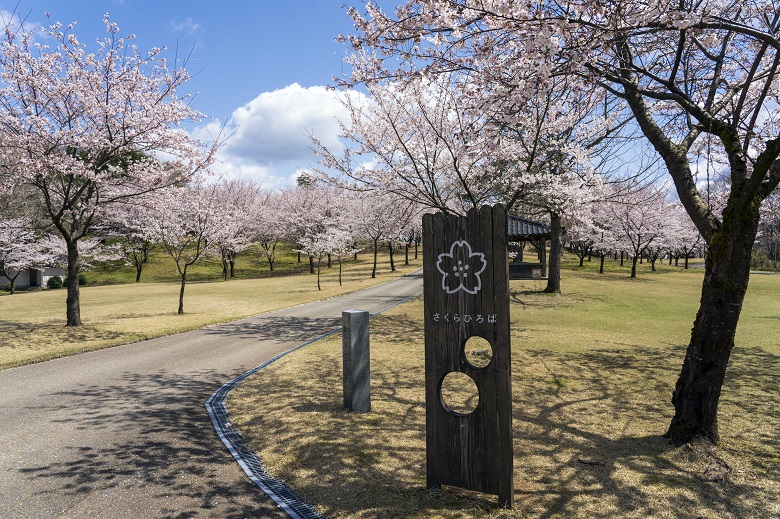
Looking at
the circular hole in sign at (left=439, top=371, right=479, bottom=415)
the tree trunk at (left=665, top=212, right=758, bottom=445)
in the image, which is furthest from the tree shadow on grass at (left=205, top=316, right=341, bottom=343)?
the tree trunk at (left=665, top=212, right=758, bottom=445)

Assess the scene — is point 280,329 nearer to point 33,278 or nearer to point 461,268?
point 461,268

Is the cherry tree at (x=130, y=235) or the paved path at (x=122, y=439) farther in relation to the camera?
the cherry tree at (x=130, y=235)

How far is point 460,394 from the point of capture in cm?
718

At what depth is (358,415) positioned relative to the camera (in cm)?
629

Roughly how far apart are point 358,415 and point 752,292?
29.1 m

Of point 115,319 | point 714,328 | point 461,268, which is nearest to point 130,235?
point 115,319

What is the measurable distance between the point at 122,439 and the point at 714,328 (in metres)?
6.82

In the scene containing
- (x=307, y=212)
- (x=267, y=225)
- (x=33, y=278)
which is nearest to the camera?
(x=33, y=278)

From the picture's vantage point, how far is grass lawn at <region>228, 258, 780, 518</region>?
4027 millimetres

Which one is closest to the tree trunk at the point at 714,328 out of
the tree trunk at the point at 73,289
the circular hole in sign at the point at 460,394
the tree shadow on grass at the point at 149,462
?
the circular hole in sign at the point at 460,394

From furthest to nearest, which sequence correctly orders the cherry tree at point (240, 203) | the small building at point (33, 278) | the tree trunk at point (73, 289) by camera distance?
1. the cherry tree at point (240, 203)
2. the small building at point (33, 278)
3. the tree trunk at point (73, 289)

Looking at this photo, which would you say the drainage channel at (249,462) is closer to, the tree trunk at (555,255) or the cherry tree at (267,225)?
the tree trunk at (555,255)

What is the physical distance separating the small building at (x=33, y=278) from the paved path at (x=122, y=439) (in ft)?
116

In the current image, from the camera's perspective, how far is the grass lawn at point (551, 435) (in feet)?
13.2
